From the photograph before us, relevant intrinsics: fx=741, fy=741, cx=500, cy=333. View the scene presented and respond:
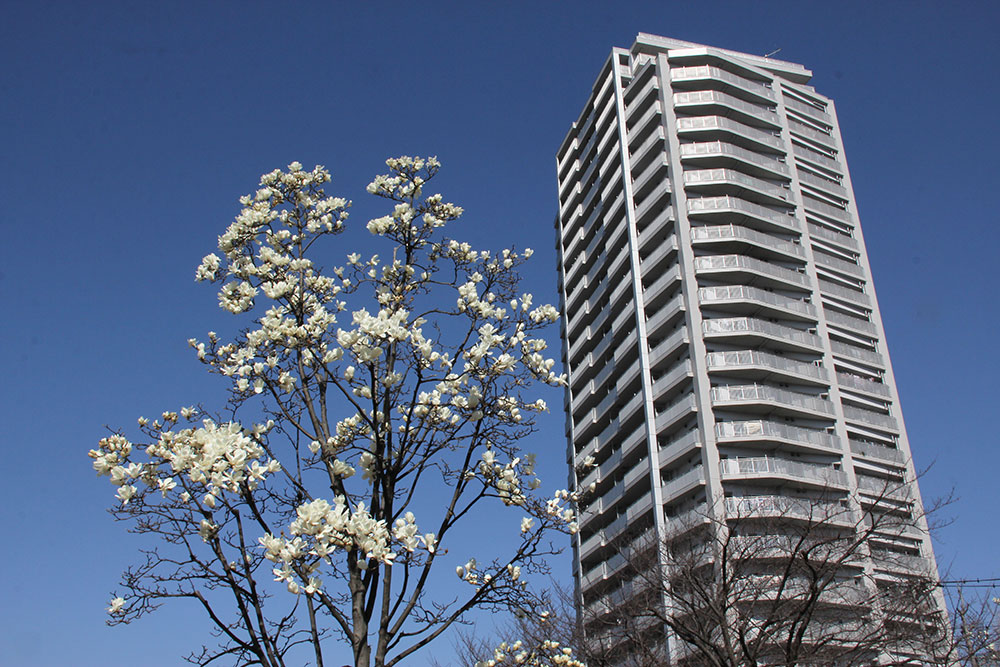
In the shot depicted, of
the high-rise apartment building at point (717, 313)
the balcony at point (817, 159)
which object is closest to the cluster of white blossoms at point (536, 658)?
the high-rise apartment building at point (717, 313)

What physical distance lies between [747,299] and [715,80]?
52.6 feet

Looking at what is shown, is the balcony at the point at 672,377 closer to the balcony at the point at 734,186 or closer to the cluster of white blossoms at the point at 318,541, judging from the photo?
the balcony at the point at 734,186

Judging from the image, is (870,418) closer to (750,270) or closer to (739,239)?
(750,270)

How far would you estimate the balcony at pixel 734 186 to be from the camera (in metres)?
42.5

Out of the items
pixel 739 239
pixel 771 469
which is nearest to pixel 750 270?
pixel 739 239

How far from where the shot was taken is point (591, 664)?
17688 millimetres

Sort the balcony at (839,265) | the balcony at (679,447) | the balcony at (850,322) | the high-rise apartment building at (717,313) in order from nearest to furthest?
the balcony at (679,447) < the high-rise apartment building at (717,313) < the balcony at (850,322) < the balcony at (839,265)

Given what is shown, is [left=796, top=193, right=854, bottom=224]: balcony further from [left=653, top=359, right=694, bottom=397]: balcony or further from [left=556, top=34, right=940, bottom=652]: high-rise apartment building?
[left=653, top=359, right=694, bottom=397]: balcony

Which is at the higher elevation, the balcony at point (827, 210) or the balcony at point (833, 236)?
the balcony at point (827, 210)

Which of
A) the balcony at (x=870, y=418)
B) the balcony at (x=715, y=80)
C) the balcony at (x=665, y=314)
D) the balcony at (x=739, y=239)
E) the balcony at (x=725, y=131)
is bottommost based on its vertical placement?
the balcony at (x=870, y=418)

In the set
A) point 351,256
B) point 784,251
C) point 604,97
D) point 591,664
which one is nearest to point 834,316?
point 784,251

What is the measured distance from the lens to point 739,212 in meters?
41.3

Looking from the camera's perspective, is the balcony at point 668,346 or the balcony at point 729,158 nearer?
the balcony at point 668,346

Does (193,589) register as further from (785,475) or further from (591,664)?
(785,475)
